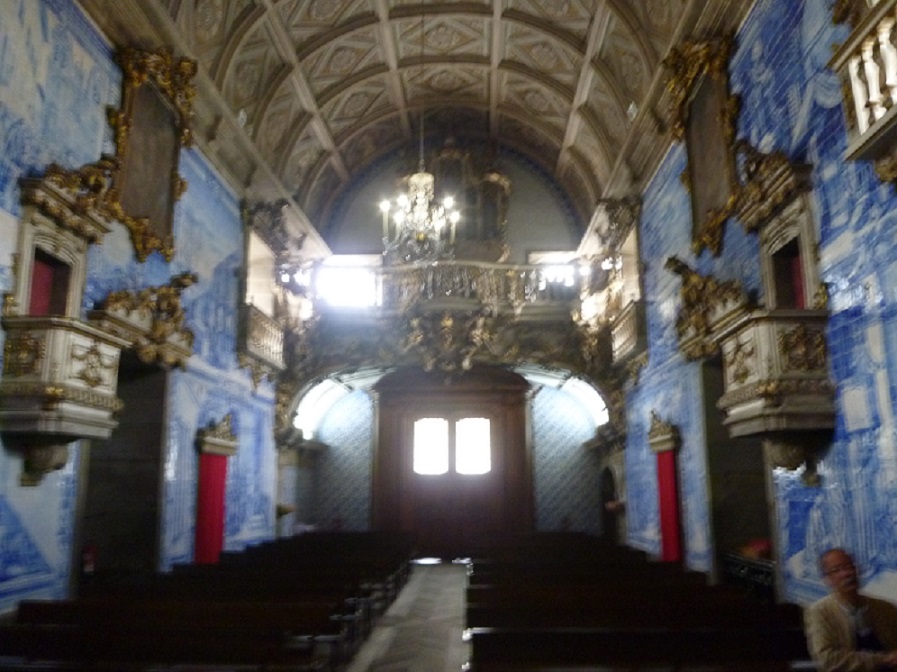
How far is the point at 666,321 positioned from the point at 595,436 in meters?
6.43

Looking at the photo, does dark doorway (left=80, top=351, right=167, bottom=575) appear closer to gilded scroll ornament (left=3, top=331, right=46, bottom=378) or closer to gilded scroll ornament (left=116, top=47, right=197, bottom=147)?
gilded scroll ornament (left=3, top=331, right=46, bottom=378)

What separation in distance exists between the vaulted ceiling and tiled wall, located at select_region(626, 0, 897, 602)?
1.64m

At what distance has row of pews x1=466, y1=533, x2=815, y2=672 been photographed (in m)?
5.63

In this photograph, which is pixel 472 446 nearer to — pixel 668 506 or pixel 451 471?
pixel 451 471

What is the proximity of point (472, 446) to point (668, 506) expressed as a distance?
8108 mm

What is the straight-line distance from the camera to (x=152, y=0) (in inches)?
366

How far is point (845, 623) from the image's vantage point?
4422 millimetres

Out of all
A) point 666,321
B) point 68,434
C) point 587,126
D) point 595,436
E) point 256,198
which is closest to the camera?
point 68,434

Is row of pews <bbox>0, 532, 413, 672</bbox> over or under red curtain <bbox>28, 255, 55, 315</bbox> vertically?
under

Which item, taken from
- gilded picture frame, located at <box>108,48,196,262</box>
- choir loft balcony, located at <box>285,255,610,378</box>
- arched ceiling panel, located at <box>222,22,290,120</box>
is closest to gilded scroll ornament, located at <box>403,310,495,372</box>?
choir loft balcony, located at <box>285,255,610,378</box>

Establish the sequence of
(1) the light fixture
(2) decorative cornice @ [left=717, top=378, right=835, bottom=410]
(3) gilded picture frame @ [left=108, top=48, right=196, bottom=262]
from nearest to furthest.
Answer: (2) decorative cornice @ [left=717, top=378, right=835, bottom=410], (3) gilded picture frame @ [left=108, top=48, right=196, bottom=262], (1) the light fixture

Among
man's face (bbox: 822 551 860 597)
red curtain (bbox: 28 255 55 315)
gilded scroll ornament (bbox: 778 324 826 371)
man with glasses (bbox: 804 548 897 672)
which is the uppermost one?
red curtain (bbox: 28 255 55 315)

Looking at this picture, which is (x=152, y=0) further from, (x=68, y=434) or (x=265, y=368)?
(x=265, y=368)

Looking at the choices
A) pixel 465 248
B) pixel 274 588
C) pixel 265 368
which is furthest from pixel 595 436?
pixel 274 588
